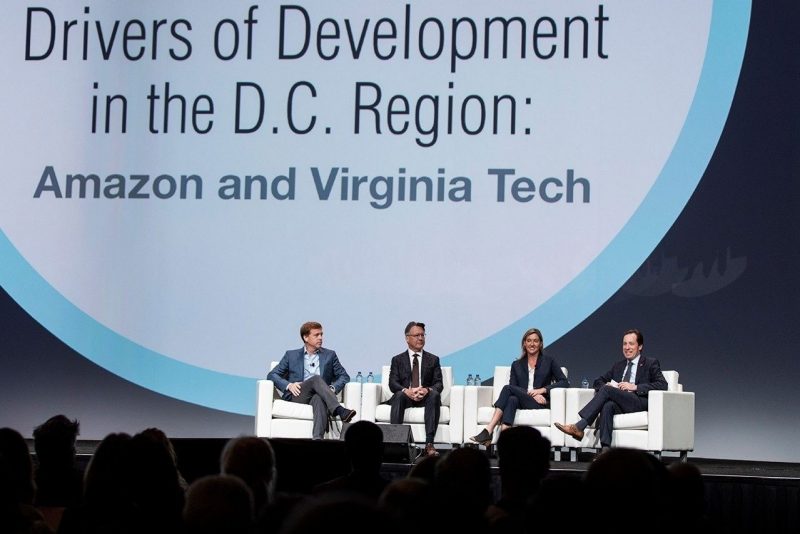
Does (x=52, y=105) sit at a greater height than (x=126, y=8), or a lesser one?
lesser

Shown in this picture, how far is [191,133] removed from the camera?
8.23m

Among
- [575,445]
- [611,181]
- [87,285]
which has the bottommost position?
[575,445]

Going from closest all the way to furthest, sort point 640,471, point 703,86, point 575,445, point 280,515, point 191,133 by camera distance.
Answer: point 280,515
point 640,471
point 575,445
point 703,86
point 191,133

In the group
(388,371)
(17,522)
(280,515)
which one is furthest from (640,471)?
(388,371)

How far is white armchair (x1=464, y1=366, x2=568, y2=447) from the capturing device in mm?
7152

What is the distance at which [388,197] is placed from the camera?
8078 mm

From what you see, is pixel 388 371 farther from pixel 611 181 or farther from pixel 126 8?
pixel 126 8

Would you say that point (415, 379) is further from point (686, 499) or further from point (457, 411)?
point (686, 499)

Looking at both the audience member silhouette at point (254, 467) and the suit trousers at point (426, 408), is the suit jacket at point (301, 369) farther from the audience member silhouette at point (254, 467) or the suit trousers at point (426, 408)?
the audience member silhouette at point (254, 467)

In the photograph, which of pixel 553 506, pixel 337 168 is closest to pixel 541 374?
pixel 337 168

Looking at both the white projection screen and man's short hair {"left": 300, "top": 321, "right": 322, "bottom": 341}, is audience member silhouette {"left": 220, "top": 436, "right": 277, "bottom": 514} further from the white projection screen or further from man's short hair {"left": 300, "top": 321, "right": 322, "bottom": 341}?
the white projection screen

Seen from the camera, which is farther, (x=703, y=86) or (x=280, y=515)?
(x=703, y=86)

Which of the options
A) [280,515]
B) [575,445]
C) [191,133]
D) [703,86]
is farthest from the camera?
[191,133]

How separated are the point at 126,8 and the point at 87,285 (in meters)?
1.95
